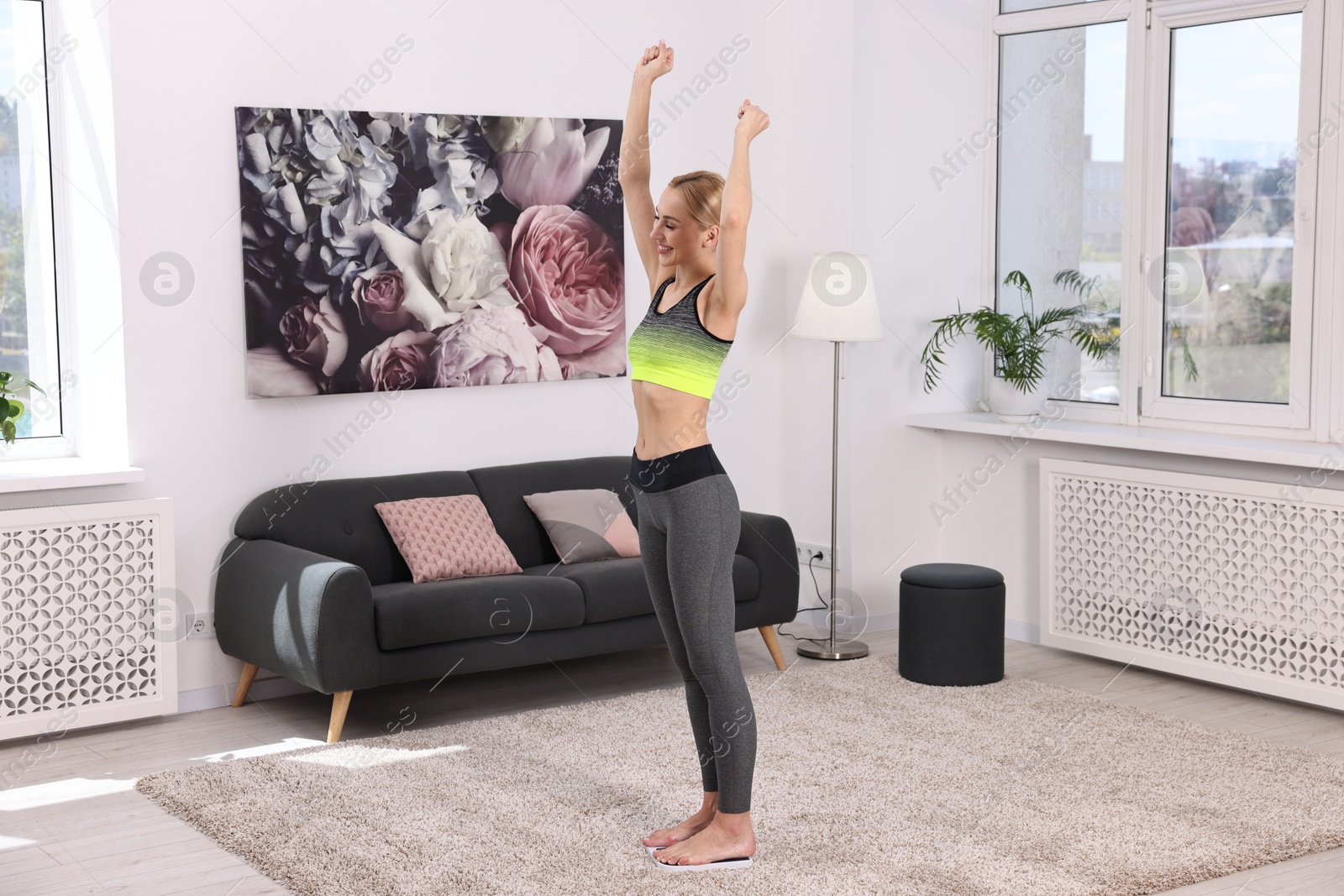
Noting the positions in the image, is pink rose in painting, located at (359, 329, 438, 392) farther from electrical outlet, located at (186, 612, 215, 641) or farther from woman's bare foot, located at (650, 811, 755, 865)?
woman's bare foot, located at (650, 811, 755, 865)

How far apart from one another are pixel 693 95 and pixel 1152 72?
1795 millimetres

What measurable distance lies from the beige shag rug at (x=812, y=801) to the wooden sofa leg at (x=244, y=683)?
63cm

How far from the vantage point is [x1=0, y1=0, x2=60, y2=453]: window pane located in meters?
4.48

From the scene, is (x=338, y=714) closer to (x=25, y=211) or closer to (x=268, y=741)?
(x=268, y=741)

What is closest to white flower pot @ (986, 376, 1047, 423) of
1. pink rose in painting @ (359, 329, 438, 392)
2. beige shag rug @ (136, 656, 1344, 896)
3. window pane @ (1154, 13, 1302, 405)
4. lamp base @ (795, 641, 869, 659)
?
window pane @ (1154, 13, 1302, 405)

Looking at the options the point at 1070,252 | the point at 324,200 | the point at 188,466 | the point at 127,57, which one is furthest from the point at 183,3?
the point at 1070,252

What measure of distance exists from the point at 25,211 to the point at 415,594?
73.5 inches

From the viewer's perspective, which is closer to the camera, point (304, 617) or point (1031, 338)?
point (304, 617)

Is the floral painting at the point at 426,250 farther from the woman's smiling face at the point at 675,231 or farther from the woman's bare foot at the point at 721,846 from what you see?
the woman's bare foot at the point at 721,846

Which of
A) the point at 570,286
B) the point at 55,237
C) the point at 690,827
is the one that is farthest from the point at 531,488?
the point at 690,827

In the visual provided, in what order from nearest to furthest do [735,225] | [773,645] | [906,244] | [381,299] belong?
[735,225] < [381,299] < [773,645] < [906,244]

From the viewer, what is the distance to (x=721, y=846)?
3.11 m

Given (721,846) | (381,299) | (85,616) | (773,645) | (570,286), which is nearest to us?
(721,846)

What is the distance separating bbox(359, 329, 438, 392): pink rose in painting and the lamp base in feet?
5.91
